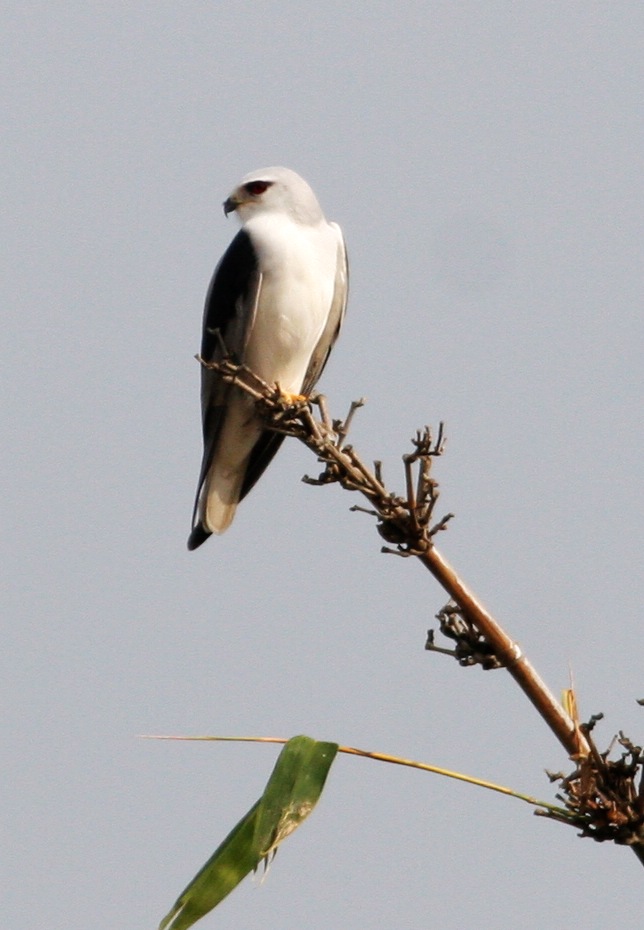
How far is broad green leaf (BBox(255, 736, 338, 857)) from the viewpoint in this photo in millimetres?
3307

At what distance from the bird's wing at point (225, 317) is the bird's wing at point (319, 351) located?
0.75 ft

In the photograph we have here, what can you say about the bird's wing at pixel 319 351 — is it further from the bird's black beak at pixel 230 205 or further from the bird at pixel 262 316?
the bird's black beak at pixel 230 205

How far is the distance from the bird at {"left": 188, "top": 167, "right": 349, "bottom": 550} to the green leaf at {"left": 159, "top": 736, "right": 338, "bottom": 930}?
10.5ft

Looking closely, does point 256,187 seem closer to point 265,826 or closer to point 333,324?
point 333,324

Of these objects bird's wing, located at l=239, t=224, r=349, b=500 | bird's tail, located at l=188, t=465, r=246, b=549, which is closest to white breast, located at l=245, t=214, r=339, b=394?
bird's wing, located at l=239, t=224, r=349, b=500

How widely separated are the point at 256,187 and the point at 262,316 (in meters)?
0.87

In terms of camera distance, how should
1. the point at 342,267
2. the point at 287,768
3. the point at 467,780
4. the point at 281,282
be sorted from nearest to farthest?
the point at 467,780 → the point at 287,768 → the point at 281,282 → the point at 342,267

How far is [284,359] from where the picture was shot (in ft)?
22.1

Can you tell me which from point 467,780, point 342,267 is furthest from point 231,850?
point 342,267

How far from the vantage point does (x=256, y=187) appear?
6957mm

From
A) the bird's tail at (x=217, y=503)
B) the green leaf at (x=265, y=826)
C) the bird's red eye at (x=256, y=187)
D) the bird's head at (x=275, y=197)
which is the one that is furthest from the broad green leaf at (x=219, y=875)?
the bird's red eye at (x=256, y=187)

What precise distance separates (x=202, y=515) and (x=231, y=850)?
3.47 meters

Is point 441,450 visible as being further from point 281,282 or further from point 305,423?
point 281,282

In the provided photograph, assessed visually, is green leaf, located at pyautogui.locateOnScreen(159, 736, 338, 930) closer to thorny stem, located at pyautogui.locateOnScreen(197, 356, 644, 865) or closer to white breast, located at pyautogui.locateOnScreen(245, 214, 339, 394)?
thorny stem, located at pyautogui.locateOnScreen(197, 356, 644, 865)
